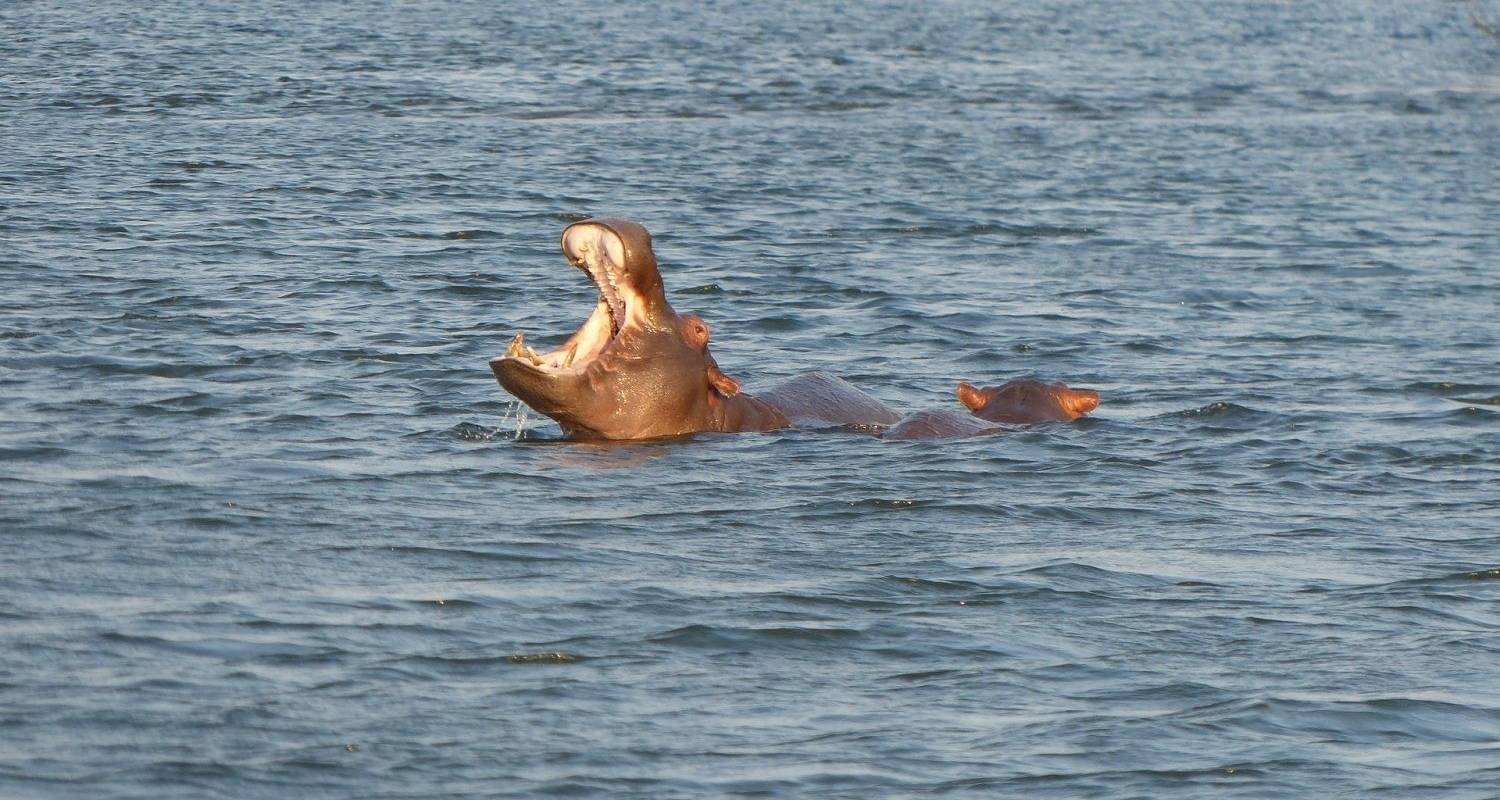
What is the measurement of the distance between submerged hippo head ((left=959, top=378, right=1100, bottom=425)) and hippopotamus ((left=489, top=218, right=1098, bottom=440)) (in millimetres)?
526

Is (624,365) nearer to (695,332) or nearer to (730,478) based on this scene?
(695,332)

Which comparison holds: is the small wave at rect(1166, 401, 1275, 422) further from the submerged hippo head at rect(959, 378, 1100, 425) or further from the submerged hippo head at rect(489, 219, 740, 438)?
the submerged hippo head at rect(489, 219, 740, 438)

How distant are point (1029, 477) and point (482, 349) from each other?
5040 mm

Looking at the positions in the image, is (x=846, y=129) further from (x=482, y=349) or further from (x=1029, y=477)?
(x=1029, y=477)

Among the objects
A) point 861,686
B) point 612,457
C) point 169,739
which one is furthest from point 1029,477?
point 169,739

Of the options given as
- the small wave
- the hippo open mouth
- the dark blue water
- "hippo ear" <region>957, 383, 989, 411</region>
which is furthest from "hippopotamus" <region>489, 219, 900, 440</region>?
the small wave

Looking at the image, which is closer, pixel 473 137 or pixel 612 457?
pixel 612 457

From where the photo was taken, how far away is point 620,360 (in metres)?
13.0

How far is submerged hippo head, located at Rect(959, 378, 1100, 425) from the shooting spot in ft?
48.3

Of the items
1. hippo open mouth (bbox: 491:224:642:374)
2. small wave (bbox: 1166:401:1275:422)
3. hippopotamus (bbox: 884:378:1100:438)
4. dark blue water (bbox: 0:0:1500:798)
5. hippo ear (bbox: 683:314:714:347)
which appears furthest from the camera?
small wave (bbox: 1166:401:1275:422)

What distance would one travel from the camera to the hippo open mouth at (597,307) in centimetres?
1248

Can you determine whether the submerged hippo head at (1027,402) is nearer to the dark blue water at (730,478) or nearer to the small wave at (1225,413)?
the dark blue water at (730,478)

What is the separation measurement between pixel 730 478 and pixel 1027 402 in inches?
105

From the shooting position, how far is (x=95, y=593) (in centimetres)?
978
